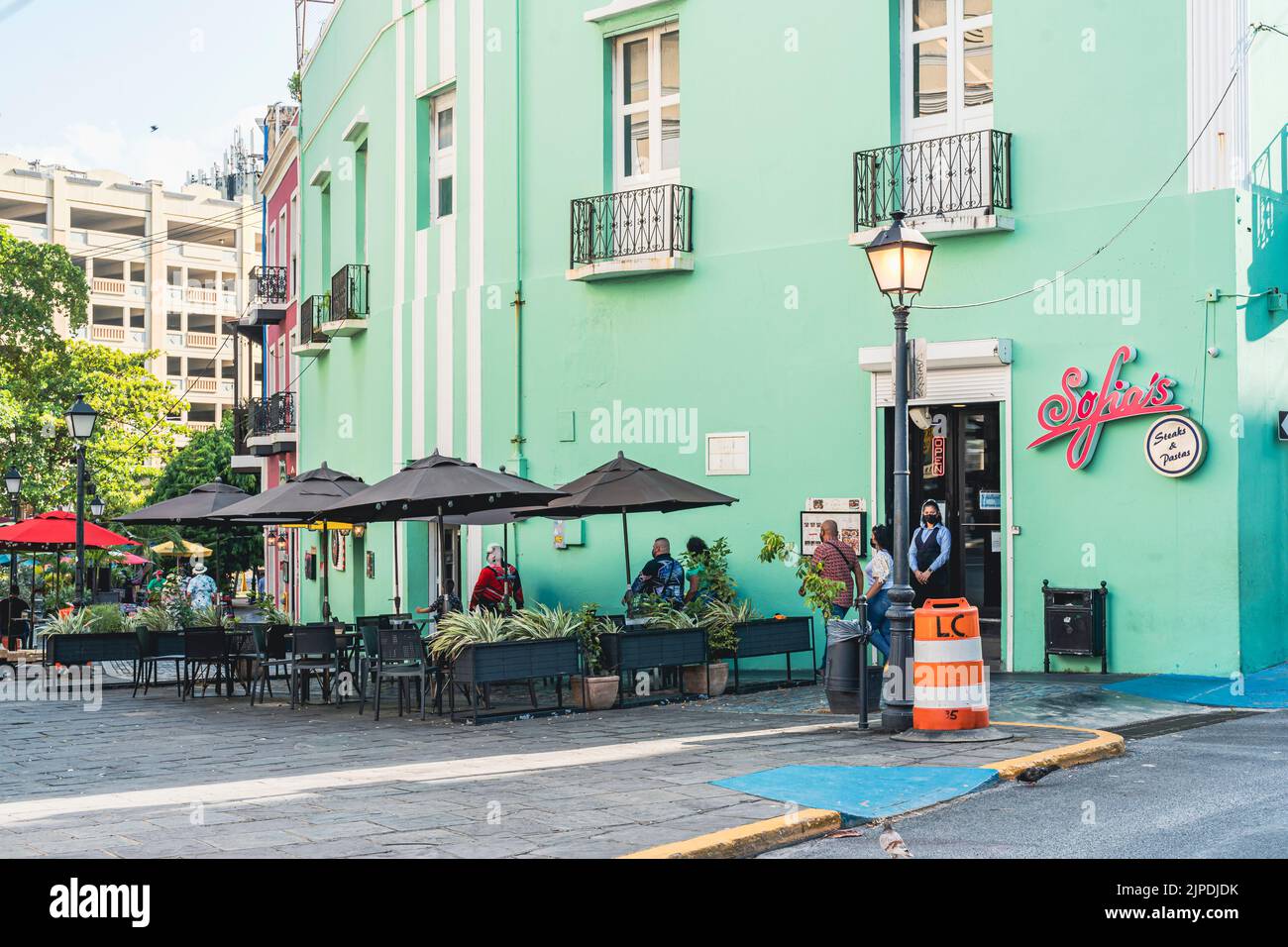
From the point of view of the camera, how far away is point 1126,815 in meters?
7.77

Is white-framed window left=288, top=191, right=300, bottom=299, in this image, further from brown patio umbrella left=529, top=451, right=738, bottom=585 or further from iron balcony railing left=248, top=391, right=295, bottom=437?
brown patio umbrella left=529, top=451, right=738, bottom=585

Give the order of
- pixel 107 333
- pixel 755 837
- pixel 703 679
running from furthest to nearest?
pixel 107 333 → pixel 703 679 → pixel 755 837

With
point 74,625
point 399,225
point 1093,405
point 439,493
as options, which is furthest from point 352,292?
point 1093,405

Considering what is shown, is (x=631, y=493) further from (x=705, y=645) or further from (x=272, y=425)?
(x=272, y=425)

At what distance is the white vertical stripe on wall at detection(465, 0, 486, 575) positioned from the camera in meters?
19.9

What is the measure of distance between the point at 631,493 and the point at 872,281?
3.64m

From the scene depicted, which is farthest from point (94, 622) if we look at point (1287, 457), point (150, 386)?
point (150, 386)

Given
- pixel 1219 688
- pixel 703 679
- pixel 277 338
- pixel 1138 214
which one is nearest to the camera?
pixel 1219 688

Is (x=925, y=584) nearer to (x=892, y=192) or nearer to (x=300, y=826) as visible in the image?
(x=892, y=192)

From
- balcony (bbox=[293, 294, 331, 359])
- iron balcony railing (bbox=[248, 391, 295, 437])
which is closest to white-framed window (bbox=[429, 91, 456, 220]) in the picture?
balcony (bbox=[293, 294, 331, 359])

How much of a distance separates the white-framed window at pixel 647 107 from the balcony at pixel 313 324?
328 inches

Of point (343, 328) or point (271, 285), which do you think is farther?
point (271, 285)

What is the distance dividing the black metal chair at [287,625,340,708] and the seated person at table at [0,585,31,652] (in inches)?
470

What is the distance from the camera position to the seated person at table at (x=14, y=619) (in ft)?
82.9
